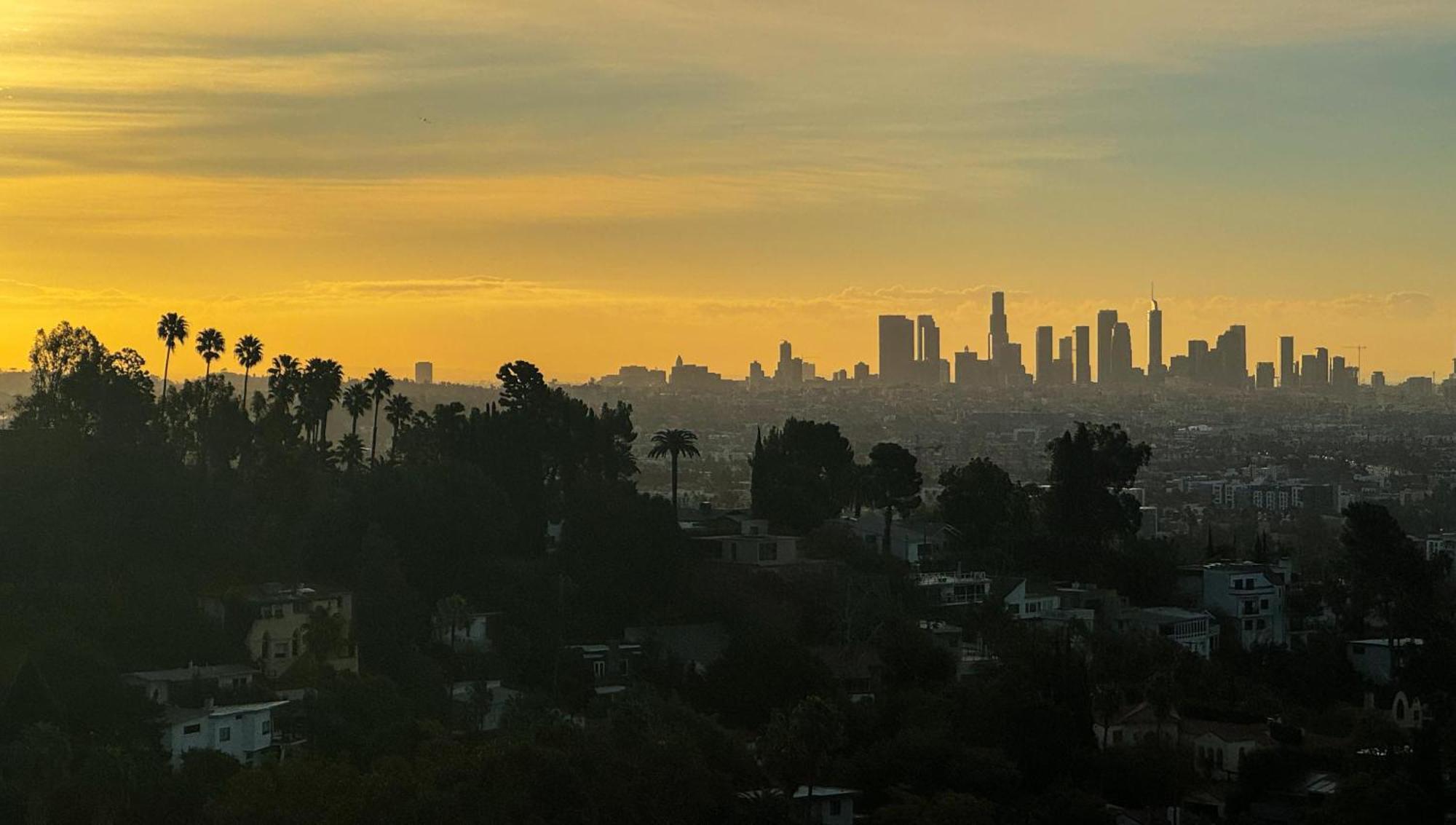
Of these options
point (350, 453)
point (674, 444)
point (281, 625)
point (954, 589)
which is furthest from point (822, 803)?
point (674, 444)

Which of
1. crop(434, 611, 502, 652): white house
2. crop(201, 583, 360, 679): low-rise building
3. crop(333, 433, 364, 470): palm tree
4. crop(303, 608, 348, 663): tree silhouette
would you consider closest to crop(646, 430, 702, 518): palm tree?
crop(333, 433, 364, 470): palm tree

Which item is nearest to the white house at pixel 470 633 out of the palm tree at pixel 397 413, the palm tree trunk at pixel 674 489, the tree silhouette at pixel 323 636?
the tree silhouette at pixel 323 636

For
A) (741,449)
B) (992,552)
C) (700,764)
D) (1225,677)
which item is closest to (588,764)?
(700,764)

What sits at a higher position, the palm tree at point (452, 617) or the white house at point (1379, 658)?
the palm tree at point (452, 617)

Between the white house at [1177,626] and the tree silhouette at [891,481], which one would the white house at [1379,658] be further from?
the tree silhouette at [891,481]

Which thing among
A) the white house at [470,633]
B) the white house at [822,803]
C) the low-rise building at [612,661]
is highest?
the white house at [470,633]

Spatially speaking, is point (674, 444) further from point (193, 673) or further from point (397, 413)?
point (193, 673)
